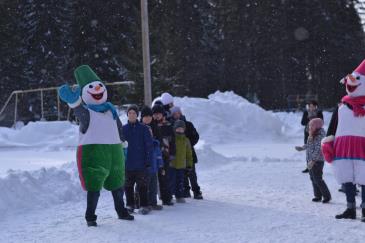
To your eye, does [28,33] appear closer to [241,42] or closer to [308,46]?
[241,42]

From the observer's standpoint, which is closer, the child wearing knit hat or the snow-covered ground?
the snow-covered ground

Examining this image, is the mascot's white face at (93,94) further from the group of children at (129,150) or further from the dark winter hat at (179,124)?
the dark winter hat at (179,124)

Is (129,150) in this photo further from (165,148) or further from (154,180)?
→ (165,148)

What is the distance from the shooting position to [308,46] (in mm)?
44281

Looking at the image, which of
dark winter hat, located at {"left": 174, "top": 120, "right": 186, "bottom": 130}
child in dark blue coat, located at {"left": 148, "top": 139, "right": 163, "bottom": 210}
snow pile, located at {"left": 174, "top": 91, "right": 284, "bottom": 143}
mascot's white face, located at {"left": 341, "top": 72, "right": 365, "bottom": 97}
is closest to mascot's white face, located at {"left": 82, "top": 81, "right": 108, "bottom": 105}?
child in dark blue coat, located at {"left": 148, "top": 139, "right": 163, "bottom": 210}

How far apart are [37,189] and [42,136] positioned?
13725mm

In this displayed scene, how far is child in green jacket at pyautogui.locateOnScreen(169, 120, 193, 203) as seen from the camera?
892cm

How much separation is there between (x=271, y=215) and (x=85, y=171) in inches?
101

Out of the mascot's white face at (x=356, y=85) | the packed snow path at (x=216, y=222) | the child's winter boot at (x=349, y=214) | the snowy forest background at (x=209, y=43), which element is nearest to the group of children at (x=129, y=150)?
the packed snow path at (x=216, y=222)

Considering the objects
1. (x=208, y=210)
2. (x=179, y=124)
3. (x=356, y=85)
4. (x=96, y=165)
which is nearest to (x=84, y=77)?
(x=96, y=165)

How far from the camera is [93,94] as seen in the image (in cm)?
735

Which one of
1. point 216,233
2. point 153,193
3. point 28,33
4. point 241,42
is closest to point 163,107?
point 153,193

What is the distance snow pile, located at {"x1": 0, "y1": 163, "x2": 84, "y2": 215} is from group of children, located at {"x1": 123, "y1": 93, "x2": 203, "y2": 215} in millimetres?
1321

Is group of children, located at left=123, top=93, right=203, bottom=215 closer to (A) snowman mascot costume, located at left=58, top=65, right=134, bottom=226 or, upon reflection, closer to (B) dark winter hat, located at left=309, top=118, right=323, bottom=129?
(A) snowman mascot costume, located at left=58, top=65, right=134, bottom=226
